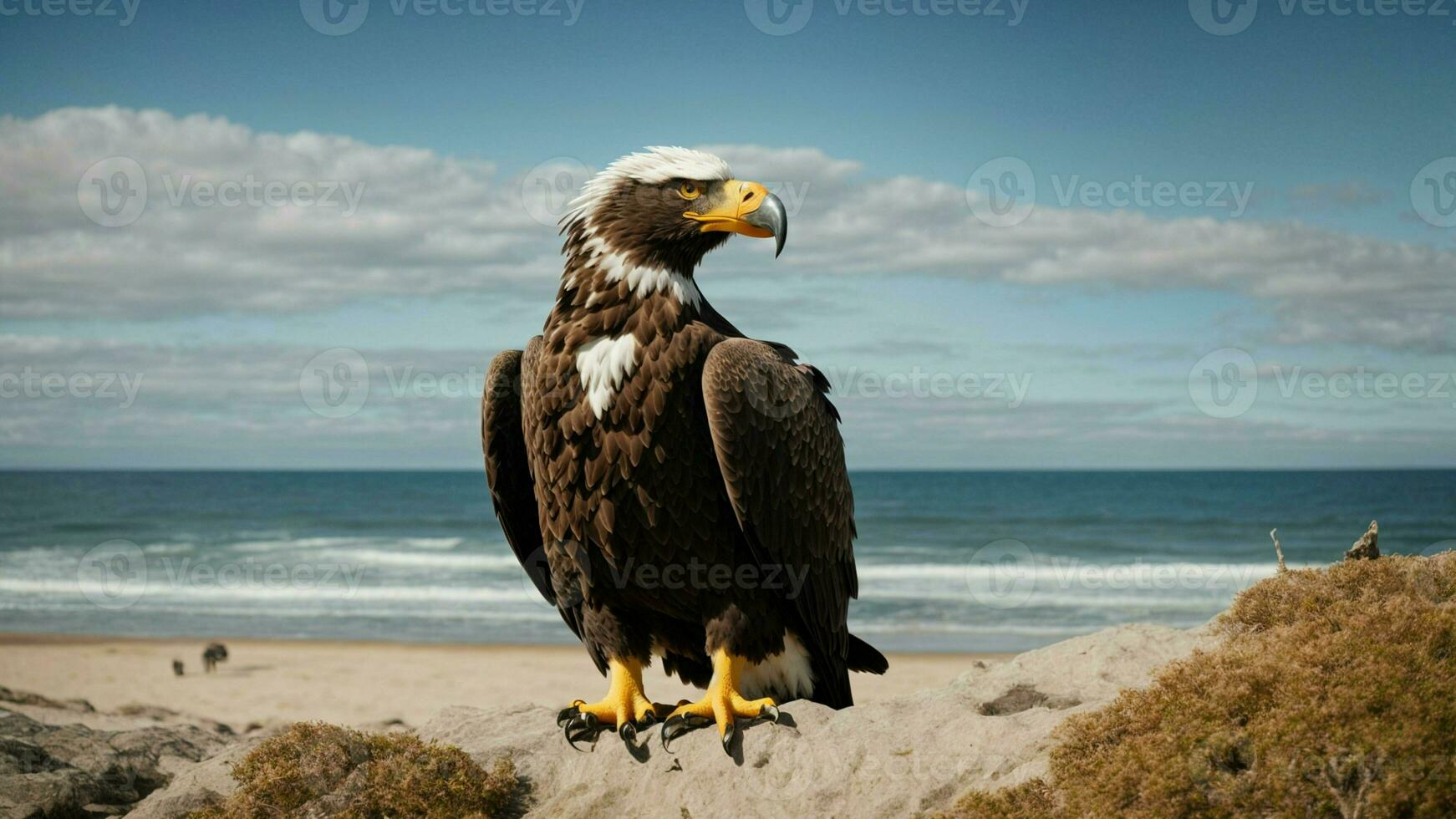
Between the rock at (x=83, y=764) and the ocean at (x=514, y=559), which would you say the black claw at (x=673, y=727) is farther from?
the ocean at (x=514, y=559)

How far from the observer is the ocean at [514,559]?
20.0 meters

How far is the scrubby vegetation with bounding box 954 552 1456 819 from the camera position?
3.25 meters

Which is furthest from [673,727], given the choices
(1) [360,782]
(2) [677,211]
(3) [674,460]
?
(2) [677,211]

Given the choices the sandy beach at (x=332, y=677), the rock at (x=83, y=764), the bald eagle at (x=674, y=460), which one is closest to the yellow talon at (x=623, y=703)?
the bald eagle at (x=674, y=460)

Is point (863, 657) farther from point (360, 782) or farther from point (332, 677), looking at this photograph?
point (332, 677)

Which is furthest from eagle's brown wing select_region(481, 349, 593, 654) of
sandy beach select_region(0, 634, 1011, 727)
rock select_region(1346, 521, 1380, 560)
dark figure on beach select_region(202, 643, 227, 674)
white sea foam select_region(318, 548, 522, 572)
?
white sea foam select_region(318, 548, 522, 572)

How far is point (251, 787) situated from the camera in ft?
15.0

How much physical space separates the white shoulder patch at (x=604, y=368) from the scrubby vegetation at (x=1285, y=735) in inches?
83.5

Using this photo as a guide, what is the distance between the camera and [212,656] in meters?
15.8

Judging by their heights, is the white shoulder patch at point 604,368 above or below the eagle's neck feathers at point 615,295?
below

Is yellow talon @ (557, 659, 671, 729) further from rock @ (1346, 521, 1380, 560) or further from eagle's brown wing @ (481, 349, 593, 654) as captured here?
rock @ (1346, 521, 1380, 560)

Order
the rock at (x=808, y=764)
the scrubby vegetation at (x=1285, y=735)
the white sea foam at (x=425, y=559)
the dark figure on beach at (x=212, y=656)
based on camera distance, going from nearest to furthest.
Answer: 1. the scrubby vegetation at (x=1285, y=735)
2. the rock at (x=808, y=764)
3. the dark figure on beach at (x=212, y=656)
4. the white sea foam at (x=425, y=559)

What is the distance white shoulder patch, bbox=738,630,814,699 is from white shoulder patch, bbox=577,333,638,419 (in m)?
1.44

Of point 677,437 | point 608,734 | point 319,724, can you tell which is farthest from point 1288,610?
point 319,724
